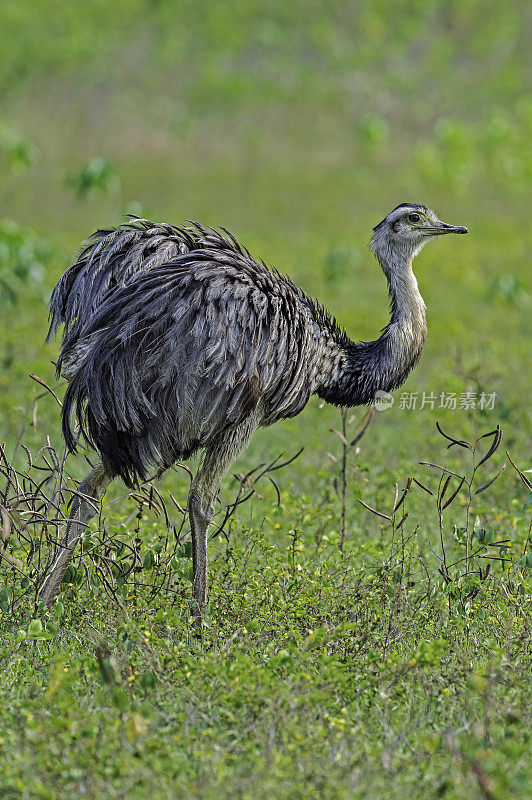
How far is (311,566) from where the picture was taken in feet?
17.3

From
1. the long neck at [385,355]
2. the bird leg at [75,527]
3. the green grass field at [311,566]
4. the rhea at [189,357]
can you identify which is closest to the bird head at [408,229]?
the long neck at [385,355]

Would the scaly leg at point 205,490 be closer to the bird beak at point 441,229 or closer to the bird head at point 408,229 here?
the bird head at point 408,229

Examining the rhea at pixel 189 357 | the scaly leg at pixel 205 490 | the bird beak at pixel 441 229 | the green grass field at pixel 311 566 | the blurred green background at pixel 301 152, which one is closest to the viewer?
the green grass field at pixel 311 566

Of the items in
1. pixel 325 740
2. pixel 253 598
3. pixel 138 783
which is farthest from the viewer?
pixel 253 598

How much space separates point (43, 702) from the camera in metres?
3.91

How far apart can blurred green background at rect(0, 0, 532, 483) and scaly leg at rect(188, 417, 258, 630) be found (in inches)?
98.7

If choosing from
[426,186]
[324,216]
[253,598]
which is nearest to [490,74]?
[426,186]

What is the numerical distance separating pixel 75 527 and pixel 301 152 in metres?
19.1

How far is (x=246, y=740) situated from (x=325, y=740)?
280 mm

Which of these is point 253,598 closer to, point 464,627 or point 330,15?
point 464,627

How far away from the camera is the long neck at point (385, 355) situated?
5262 millimetres

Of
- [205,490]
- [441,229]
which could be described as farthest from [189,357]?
[441,229]

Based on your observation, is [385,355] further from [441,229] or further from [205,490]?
[205,490]

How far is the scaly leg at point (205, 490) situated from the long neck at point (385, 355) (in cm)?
56
